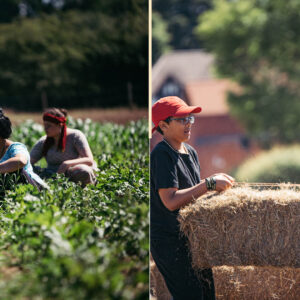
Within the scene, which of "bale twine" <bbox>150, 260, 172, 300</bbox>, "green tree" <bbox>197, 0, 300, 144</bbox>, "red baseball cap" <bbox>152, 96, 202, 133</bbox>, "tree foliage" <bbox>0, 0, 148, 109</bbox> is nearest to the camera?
"red baseball cap" <bbox>152, 96, 202, 133</bbox>

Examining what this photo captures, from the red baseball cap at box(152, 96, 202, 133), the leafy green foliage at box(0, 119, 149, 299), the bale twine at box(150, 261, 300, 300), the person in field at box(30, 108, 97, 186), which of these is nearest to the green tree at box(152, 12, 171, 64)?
the person in field at box(30, 108, 97, 186)

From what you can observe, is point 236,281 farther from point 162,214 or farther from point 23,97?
point 23,97

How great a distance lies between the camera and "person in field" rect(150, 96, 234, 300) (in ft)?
11.0

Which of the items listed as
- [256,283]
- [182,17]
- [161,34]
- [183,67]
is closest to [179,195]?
[256,283]

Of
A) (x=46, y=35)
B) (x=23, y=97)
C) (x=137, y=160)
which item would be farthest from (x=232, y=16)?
(x=137, y=160)

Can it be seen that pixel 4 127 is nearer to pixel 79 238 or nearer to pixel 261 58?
pixel 79 238

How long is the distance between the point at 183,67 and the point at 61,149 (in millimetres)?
14783

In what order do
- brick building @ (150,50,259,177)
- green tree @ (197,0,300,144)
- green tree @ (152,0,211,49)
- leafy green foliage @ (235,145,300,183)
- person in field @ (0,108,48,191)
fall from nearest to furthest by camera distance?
person in field @ (0,108,48,191) < leafy green foliage @ (235,145,300,183) < green tree @ (152,0,211,49) < brick building @ (150,50,259,177) < green tree @ (197,0,300,144)

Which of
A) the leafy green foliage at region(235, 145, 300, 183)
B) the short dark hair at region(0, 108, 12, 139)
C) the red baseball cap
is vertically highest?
the red baseball cap

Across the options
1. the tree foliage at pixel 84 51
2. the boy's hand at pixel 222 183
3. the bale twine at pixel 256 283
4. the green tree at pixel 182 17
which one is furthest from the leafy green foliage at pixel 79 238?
the green tree at pixel 182 17

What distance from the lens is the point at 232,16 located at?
2206cm

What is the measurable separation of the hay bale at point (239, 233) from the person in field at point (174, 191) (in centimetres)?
9

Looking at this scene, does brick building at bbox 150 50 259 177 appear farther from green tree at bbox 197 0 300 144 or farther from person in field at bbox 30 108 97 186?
person in field at bbox 30 108 97 186

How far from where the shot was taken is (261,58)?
21.2 m
